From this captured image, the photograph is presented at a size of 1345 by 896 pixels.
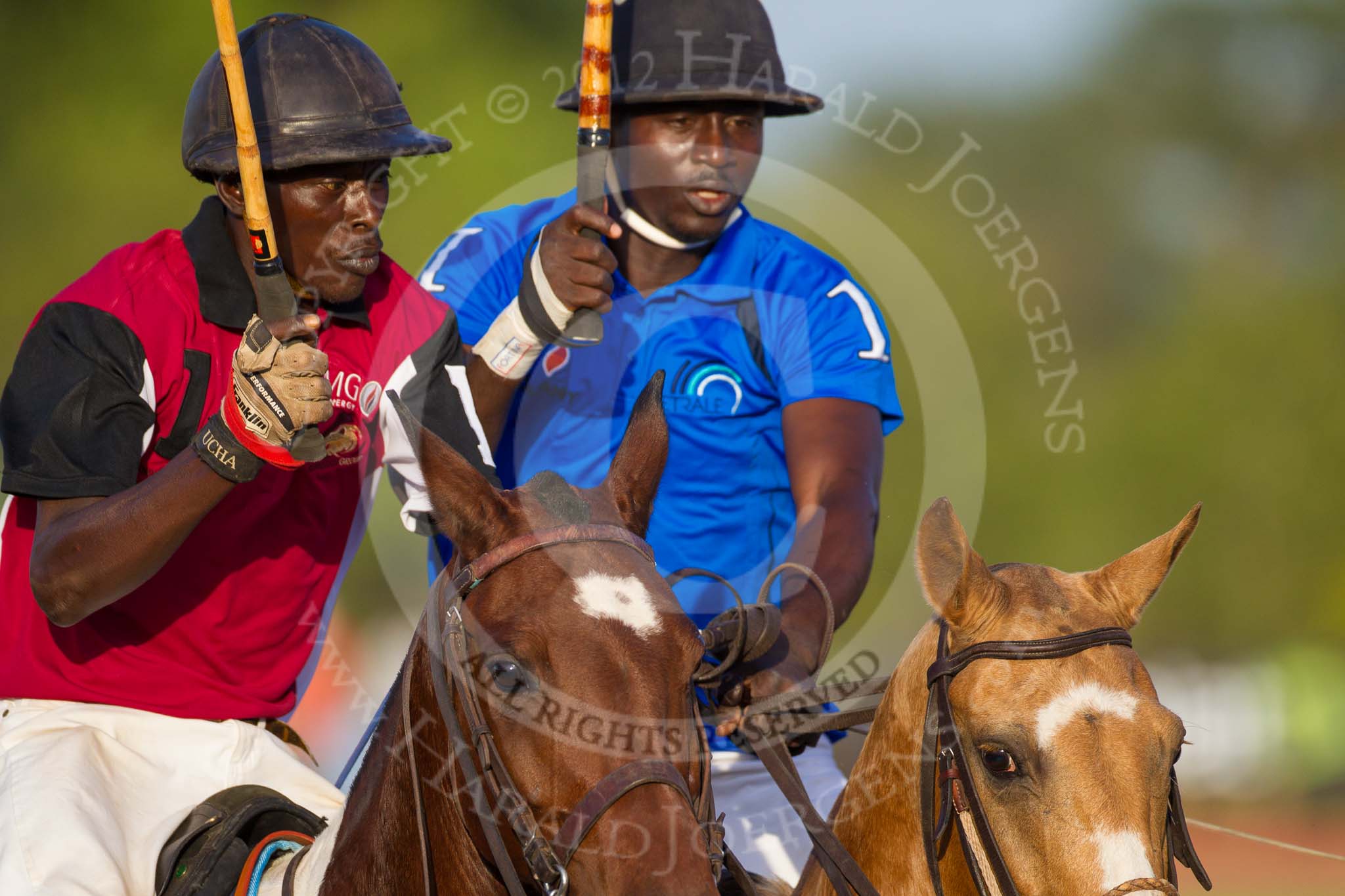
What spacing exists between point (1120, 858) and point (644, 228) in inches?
97.0

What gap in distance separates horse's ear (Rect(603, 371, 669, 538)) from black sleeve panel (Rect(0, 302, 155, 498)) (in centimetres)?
102

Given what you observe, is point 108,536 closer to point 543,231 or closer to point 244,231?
point 244,231

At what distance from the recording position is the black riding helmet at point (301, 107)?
3.21m

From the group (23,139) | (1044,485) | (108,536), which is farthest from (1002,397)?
(108,536)

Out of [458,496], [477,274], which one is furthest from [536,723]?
[477,274]

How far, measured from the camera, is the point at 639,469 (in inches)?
103

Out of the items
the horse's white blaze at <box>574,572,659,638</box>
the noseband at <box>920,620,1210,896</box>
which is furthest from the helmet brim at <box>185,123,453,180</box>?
the noseband at <box>920,620,1210,896</box>

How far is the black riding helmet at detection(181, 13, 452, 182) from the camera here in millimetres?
3205

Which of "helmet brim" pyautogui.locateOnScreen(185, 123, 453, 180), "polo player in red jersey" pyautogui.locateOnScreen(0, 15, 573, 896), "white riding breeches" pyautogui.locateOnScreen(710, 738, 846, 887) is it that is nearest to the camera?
"polo player in red jersey" pyautogui.locateOnScreen(0, 15, 573, 896)

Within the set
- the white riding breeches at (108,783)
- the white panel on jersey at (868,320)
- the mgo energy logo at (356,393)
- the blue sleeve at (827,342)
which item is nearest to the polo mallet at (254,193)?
the mgo energy logo at (356,393)

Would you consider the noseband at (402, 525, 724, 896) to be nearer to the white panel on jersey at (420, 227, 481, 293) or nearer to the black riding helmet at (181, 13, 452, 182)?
the black riding helmet at (181, 13, 452, 182)

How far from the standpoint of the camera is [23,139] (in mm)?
13797

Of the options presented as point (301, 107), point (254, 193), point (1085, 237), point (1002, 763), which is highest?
point (301, 107)

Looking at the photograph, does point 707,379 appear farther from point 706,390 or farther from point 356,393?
point 356,393
